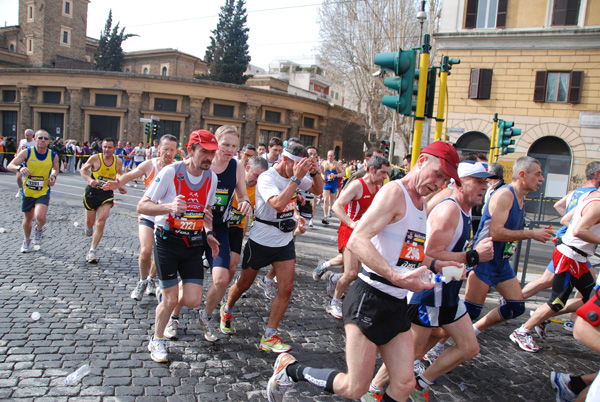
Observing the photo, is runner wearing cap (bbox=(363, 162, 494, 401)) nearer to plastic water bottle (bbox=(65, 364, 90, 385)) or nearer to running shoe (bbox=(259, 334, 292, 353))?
running shoe (bbox=(259, 334, 292, 353))

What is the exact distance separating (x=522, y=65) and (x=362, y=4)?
13.0m

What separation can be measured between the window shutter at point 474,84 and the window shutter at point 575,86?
4.52 m

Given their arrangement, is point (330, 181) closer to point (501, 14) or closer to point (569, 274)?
point (569, 274)

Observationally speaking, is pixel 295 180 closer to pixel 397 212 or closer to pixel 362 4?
pixel 397 212

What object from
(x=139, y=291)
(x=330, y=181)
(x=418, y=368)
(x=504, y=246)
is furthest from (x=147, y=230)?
(x=330, y=181)

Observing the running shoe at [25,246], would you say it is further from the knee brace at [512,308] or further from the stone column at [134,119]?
the stone column at [134,119]

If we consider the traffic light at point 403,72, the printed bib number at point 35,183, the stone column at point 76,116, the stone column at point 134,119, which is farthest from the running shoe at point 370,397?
the stone column at point 76,116

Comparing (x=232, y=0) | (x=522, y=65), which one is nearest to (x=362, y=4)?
(x=522, y=65)

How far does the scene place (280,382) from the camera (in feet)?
10.5

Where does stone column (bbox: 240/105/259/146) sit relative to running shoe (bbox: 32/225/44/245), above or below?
above

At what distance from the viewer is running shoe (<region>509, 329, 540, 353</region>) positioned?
15.8 feet

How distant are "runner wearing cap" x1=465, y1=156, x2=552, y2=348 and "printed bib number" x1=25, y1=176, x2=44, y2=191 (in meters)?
6.90

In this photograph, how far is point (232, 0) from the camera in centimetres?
5250

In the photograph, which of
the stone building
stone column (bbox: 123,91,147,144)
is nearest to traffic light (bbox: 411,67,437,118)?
the stone building
